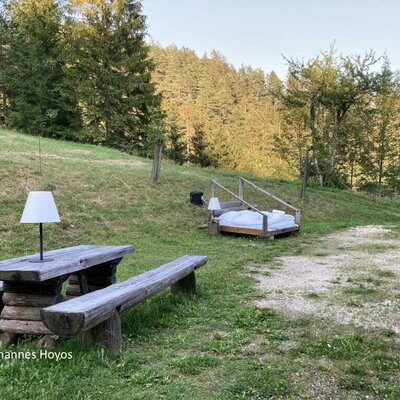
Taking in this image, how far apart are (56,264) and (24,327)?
49 centimetres

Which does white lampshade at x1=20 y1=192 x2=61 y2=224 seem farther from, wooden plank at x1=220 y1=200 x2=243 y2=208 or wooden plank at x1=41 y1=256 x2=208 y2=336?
Result: wooden plank at x1=220 y1=200 x2=243 y2=208

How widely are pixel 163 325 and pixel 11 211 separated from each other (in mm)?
5931

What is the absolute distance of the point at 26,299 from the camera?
9.93ft

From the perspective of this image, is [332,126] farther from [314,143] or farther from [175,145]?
[175,145]

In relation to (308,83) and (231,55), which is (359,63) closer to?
(308,83)

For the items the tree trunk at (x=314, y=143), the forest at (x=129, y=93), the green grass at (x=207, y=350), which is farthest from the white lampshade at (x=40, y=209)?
the tree trunk at (x=314, y=143)

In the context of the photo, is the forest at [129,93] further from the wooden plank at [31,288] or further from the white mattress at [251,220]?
the wooden plank at [31,288]

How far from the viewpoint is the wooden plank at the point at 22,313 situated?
295 centimetres

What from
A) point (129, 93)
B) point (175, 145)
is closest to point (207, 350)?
point (129, 93)

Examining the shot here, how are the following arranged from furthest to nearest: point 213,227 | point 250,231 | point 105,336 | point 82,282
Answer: point 213,227, point 250,231, point 82,282, point 105,336

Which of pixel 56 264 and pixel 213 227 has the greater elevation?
pixel 56 264

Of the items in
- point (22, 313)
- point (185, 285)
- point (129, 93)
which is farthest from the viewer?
point (129, 93)

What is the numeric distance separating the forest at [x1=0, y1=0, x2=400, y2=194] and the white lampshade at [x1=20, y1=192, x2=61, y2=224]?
15.9 metres

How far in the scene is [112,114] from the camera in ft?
73.2
